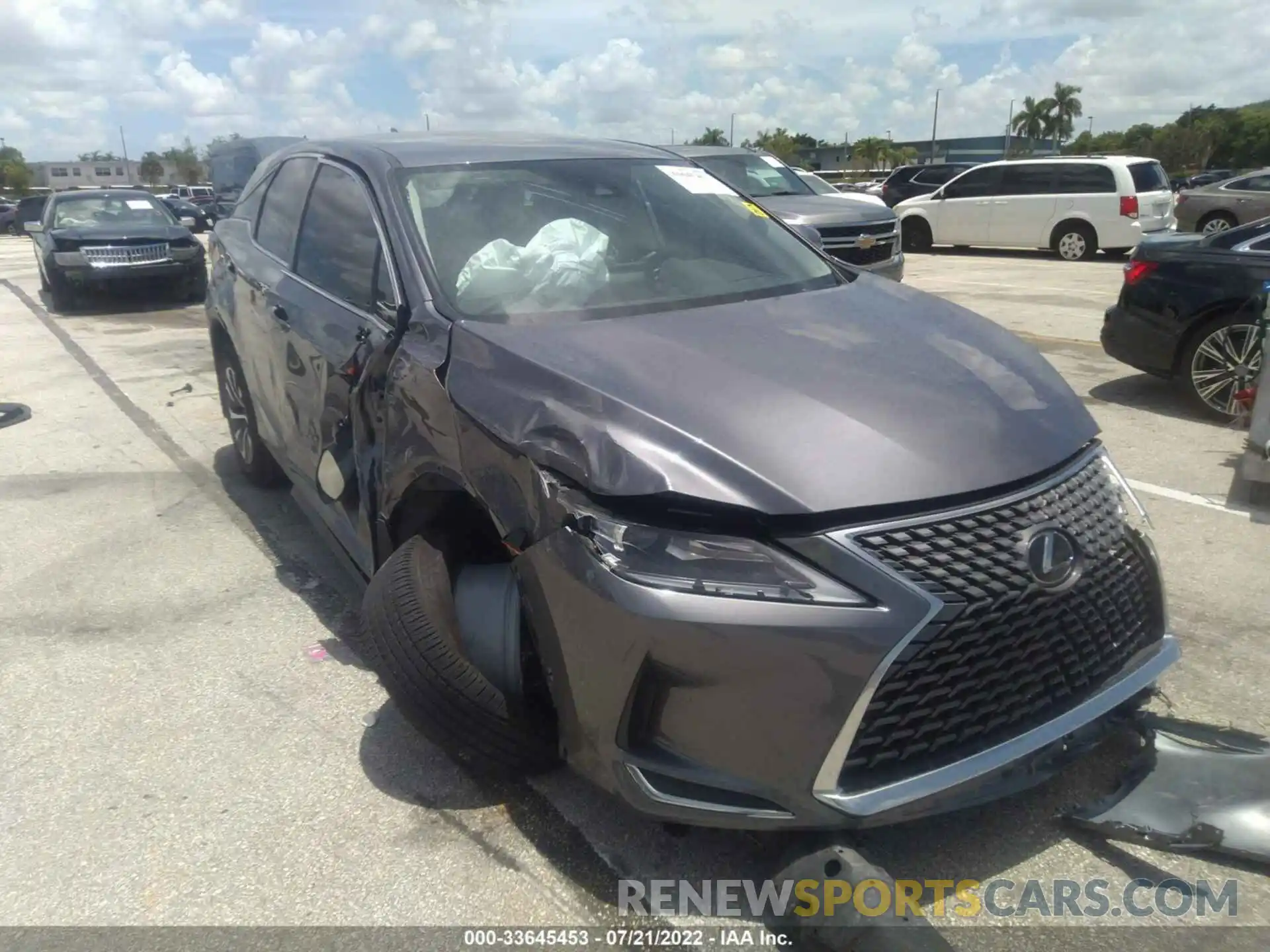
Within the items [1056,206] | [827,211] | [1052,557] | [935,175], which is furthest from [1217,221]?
[1052,557]

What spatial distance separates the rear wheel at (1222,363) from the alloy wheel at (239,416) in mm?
5685

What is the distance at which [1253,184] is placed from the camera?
59.9ft

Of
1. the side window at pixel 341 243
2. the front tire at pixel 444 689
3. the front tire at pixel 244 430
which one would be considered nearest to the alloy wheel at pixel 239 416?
the front tire at pixel 244 430

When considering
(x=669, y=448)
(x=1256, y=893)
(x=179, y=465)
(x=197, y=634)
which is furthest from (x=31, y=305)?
(x=1256, y=893)

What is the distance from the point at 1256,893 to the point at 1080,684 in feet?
2.18

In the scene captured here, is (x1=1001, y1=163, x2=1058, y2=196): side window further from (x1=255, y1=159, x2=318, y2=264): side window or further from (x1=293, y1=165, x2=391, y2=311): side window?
(x1=293, y1=165, x2=391, y2=311): side window

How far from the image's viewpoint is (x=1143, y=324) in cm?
684

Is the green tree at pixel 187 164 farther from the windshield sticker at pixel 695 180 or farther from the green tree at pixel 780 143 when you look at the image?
the windshield sticker at pixel 695 180

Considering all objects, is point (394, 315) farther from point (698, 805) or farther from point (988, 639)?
point (988, 639)

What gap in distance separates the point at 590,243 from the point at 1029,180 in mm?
16942

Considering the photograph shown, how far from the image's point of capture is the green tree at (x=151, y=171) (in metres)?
95.9

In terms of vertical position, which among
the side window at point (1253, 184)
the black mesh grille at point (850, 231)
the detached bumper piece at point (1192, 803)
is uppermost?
the side window at point (1253, 184)

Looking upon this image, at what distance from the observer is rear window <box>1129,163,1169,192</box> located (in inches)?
664

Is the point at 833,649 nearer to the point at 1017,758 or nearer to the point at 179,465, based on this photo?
the point at 1017,758
